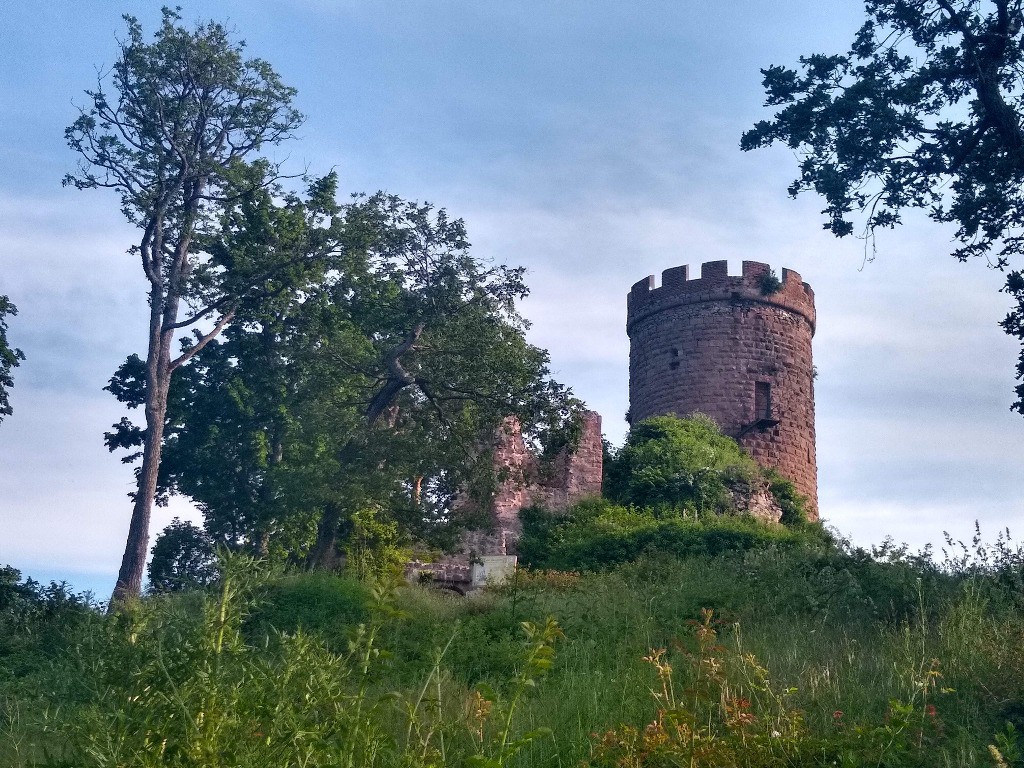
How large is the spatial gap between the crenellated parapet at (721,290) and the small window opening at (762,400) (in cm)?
218

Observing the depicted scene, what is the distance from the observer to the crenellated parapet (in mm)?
28609

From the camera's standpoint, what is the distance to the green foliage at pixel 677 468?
24141mm

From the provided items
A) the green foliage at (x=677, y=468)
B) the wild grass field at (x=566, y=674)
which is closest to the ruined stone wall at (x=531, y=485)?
the green foliage at (x=677, y=468)

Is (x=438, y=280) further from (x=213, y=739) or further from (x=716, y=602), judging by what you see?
(x=213, y=739)

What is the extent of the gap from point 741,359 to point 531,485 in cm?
832

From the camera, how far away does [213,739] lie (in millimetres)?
3861

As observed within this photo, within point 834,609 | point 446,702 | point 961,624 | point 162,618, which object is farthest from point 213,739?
point 834,609

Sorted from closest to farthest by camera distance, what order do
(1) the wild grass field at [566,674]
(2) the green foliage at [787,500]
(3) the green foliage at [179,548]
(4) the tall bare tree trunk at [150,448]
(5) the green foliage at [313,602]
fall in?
(1) the wild grass field at [566,674] → (5) the green foliage at [313,602] → (4) the tall bare tree trunk at [150,448] → (3) the green foliage at [179,548] → (2) the green foliage at [787,500]

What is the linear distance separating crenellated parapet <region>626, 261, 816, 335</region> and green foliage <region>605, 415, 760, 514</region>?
3.94 m

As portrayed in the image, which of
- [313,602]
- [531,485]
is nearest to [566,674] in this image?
[313,602]

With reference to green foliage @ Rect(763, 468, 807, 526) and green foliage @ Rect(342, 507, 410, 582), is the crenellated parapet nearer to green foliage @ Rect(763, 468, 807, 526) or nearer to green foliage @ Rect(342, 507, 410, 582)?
green foliage @ Rect(763, 468, 807, 526)

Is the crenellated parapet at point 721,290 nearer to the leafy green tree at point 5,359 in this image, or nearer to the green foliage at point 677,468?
the green foliage at point 677,468

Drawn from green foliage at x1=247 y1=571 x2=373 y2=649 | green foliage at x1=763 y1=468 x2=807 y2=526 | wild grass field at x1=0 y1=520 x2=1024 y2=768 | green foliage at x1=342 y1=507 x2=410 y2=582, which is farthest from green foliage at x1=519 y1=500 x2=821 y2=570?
green foliage at x1=247 y1=571 x2=373 y2=649

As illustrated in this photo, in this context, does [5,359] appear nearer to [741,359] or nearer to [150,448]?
[150,448]
